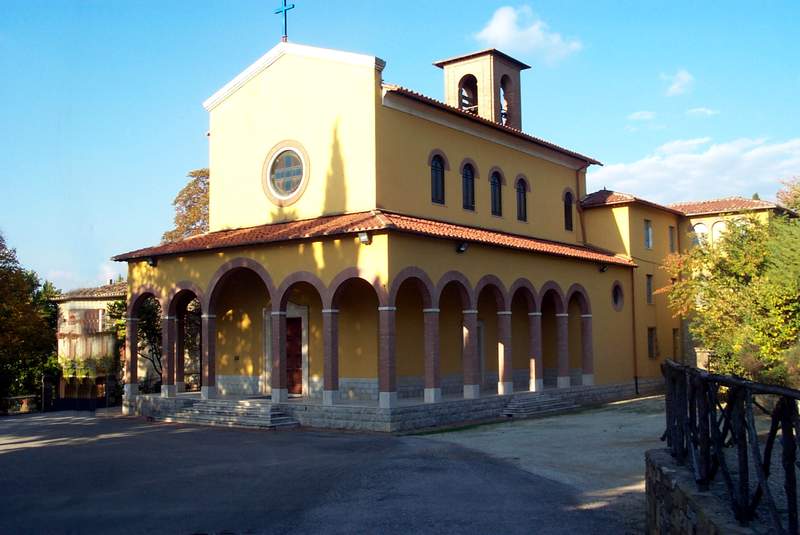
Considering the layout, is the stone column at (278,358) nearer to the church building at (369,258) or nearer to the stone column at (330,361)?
the church building at (369,258)

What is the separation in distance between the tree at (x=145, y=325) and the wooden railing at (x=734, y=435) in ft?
78.2

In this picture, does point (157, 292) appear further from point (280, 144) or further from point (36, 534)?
point (36, 534)

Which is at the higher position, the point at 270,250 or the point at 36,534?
the point at 270,250

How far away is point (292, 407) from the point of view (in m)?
19.8

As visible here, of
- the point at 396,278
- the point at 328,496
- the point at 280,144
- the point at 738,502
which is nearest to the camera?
the point at 738,502

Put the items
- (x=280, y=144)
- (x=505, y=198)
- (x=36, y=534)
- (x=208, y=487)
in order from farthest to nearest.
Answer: (x=505, y=198), (x=280, y=144), (x=208, y=487), (x=36, y=534)

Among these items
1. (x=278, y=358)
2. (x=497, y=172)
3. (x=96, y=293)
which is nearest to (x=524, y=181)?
(x=497, y=172)

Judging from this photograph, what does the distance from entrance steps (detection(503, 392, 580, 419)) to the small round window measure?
8.67 meters

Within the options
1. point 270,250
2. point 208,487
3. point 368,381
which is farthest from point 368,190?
point 208,487

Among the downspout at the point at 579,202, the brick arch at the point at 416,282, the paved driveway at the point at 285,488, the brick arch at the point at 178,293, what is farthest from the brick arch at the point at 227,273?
the downspout at the point at 579,202

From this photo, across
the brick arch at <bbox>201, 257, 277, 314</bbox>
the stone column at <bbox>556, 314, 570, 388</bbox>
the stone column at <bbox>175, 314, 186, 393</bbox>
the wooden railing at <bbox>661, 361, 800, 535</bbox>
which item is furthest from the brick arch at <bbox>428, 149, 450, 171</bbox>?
the wooden railing at <bbox>661, 361, 800, 535</bbox>

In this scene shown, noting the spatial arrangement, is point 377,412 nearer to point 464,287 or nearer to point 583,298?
point 464,287

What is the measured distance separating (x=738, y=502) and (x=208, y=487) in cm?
816

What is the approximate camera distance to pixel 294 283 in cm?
2019
